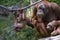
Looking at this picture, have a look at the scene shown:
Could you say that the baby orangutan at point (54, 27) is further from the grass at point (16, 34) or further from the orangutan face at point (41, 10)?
the grass at point (16, 34)

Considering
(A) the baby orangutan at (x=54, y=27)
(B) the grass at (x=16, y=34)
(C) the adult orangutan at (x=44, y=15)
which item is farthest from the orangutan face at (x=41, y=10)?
(B) the grass at (x=16, y=34)

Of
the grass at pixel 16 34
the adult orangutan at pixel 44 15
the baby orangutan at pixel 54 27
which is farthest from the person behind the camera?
the grass at pixel 16 34

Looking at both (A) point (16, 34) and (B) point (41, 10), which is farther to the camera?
(A) point (16, 34)

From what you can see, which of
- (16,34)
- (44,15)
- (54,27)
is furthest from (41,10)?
(16,34)

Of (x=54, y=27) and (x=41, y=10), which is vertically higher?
(x=41, y=10)

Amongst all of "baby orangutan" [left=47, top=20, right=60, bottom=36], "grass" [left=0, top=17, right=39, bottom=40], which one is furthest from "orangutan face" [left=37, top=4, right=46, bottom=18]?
"grass" [left=0, top=17, right=39, bottom=40]

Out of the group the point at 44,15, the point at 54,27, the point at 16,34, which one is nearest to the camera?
the point at 54,27

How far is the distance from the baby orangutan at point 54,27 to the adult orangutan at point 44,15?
7 cm

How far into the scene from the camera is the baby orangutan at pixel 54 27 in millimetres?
2567

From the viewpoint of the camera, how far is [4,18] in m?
3.38

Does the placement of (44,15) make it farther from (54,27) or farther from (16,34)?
(16,34)

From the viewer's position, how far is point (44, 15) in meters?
2.74

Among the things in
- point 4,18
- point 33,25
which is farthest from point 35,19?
point 4,18

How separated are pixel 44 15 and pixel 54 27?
0.67ft
